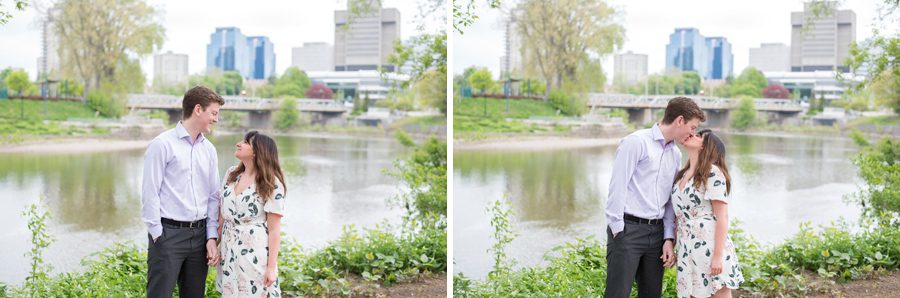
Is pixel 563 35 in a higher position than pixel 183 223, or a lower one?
higher

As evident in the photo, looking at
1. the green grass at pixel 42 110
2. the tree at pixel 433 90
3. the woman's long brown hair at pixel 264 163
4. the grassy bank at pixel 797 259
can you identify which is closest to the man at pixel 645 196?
the grassy bank at pixel 797 259

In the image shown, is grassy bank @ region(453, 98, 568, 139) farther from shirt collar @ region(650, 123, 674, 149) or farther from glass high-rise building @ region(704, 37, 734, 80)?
shirt collar @ region(650, 123, 674, 149)

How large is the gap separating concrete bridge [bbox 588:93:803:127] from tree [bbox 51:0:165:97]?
2633 millimetres

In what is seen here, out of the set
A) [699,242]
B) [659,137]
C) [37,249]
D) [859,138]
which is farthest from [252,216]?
[859,138]

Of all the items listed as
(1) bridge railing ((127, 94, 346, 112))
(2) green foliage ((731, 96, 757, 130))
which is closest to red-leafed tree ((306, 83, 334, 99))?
(1) bridge railing ((127, 94, 346, 112))

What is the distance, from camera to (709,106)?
458cm

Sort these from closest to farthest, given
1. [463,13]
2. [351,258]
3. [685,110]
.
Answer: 1. [685,110]
2. [351,258]
3. [463,13]

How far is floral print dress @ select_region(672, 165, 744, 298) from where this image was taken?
103 inches

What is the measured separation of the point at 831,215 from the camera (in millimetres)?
4418

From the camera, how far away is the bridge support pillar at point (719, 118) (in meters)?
4.59

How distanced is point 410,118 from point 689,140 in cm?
236

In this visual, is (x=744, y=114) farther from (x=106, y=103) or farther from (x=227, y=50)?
(x=106, y=103)

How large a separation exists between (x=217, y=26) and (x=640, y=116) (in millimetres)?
2562

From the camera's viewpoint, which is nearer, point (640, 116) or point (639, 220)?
point (639, 220)
